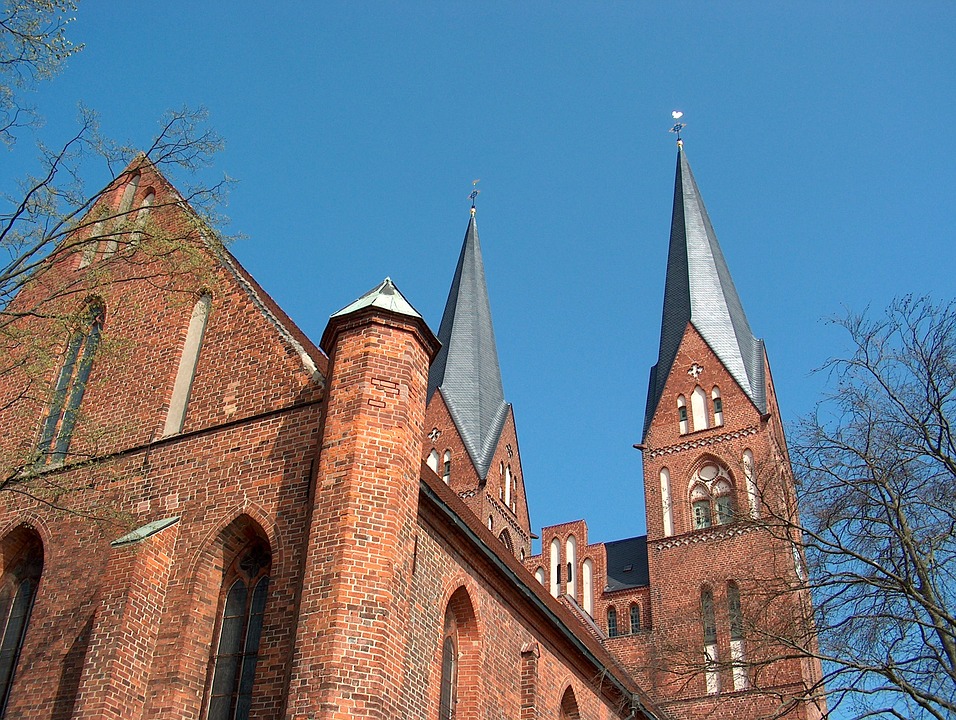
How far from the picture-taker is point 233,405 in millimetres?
12633

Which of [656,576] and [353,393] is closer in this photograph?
[353,393]

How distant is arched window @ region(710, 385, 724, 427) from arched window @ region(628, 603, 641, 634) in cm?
570

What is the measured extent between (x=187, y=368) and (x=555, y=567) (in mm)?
20952

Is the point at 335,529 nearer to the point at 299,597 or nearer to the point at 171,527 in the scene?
the point at 299,597

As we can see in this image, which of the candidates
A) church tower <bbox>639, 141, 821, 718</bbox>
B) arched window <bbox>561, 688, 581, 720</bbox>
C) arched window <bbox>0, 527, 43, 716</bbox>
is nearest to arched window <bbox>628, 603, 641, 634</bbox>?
church tower <bbox>639, 141, 821, 718</bbox>

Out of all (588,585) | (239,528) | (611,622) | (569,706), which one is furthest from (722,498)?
(239,528)

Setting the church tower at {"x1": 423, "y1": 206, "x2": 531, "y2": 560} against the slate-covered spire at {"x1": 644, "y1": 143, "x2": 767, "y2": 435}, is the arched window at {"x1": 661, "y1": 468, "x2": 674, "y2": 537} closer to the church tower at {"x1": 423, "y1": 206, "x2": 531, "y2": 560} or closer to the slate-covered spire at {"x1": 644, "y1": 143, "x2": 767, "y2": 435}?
the slate-covered spire at {"x1": 644, "y1": 143, "x2": 767, "y2": 435}

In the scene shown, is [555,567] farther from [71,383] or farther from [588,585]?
[71,383]

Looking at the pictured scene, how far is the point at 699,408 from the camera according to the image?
3170 cm

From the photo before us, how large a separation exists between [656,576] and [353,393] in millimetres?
19411

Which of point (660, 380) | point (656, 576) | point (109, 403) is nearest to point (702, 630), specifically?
point (656, 576)

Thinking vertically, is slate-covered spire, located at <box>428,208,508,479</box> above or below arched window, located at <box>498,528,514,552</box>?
above

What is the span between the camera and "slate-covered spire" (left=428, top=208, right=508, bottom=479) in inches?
1353

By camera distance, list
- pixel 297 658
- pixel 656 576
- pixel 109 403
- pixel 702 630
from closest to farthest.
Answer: pixel 297 658 → pixel 109 403 → pixel 702 630 → pixel 656 576
